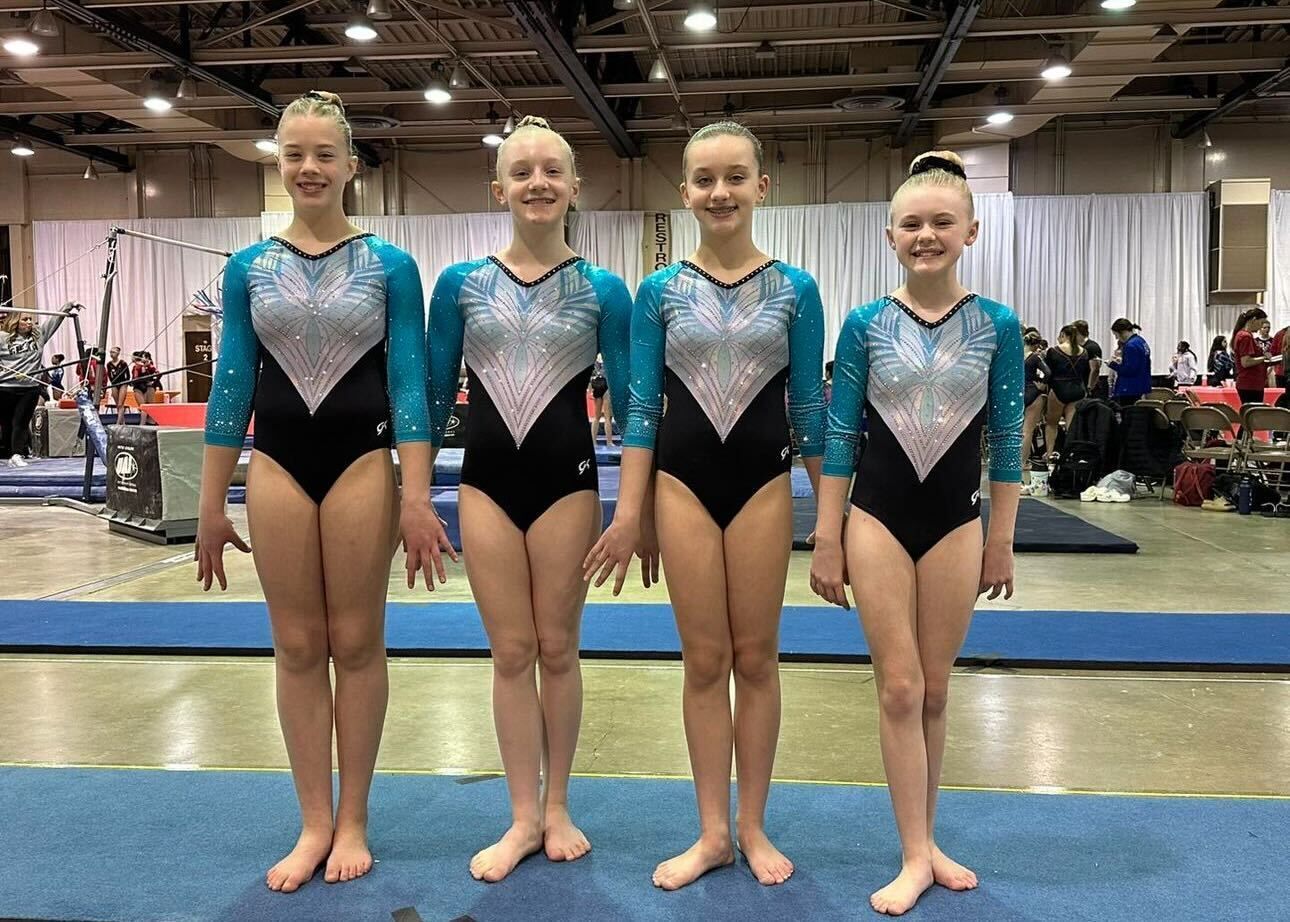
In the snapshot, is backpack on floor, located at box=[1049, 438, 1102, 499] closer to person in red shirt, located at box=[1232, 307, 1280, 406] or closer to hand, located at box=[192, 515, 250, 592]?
person in red shirt, located at box=[1232, 307, 1280, 406]

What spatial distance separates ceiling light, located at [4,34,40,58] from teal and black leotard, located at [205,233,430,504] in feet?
33.4

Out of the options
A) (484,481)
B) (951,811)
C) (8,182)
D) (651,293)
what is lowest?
(951,811)

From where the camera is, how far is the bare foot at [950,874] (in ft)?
6.82

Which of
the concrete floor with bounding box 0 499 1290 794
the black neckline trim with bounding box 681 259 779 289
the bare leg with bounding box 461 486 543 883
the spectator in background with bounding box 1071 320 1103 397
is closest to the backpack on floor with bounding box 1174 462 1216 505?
the spectator in background with bounding box 1071 320 1103 397

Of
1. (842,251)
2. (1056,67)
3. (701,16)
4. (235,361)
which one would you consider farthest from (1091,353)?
(235,361)

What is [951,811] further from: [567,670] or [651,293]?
[651,293]

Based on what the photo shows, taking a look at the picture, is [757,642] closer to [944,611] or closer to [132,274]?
[944,611]

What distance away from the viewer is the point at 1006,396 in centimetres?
208

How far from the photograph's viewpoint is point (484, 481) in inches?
86.0

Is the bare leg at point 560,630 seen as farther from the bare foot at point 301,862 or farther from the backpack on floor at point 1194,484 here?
the backpack on floor at point 1194,484

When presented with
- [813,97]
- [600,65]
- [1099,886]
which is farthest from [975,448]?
[813,97]

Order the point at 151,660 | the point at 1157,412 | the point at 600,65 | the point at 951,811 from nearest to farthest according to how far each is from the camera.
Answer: the point at 951,811 < the point at 151,660 < the point at 1157,412 < the point at 600,65

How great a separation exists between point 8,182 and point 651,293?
18.9 metres

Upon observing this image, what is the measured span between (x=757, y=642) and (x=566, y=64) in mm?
9728
